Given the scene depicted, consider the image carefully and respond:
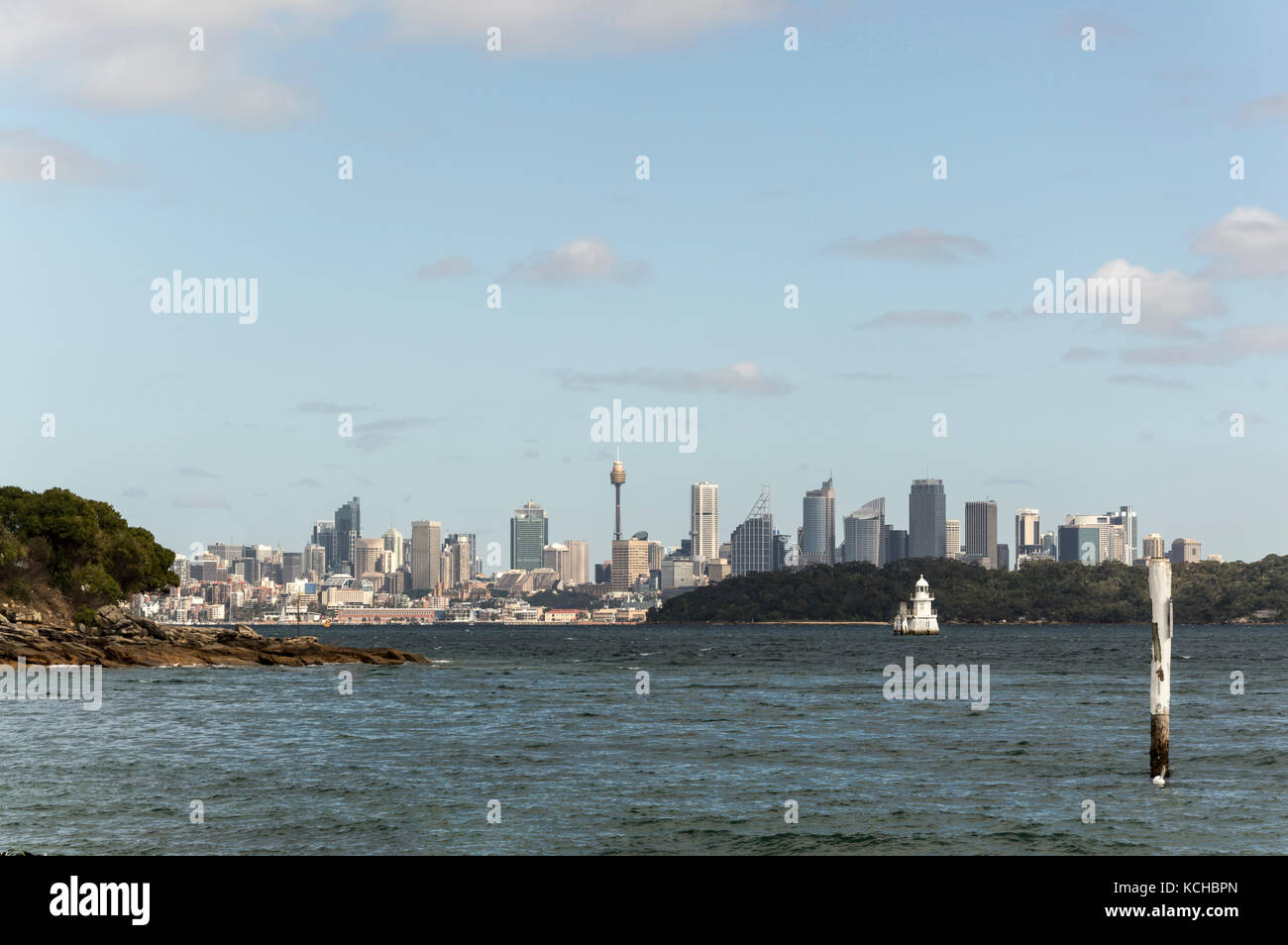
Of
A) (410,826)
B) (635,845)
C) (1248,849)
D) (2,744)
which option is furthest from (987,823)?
(2,744)

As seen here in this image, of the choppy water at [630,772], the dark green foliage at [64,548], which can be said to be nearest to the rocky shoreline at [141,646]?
the dark green foliage at [64,548]

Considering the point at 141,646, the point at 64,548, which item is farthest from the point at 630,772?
the point at 64,548

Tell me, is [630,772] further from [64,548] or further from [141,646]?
[64,548]

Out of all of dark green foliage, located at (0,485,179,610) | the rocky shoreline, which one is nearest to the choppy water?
the rocky shoreline

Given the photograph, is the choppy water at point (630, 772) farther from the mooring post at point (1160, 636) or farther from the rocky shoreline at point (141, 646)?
the rocky shoreline at point (141, 646)

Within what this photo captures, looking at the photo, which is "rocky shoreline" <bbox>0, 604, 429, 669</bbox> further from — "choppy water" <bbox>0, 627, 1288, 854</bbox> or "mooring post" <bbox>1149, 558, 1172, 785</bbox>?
"mooring post" <bbox>1149, 558, 1172, 785</bbox>

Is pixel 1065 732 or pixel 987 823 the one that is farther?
pixel 1065 732
